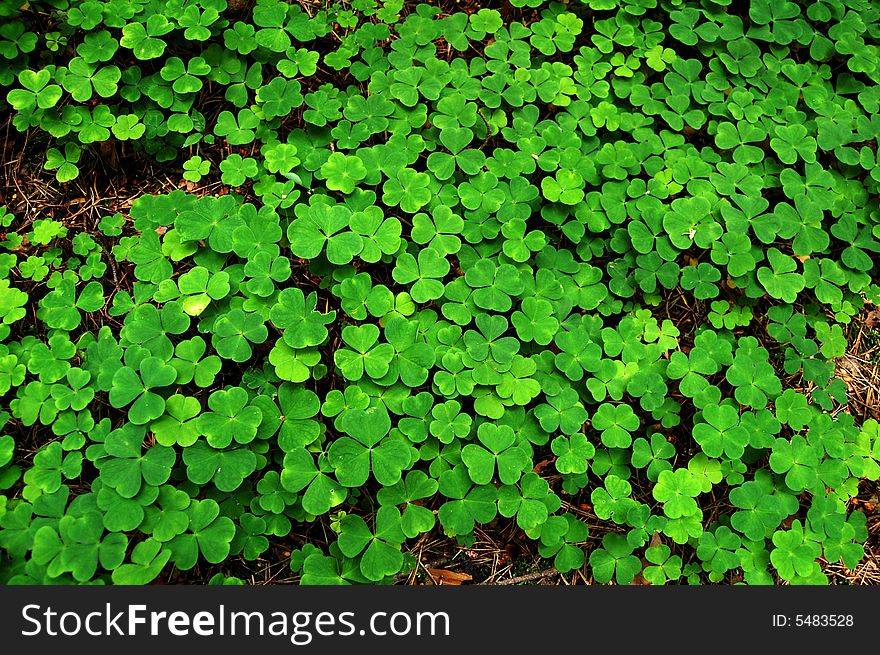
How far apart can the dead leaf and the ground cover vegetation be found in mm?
109

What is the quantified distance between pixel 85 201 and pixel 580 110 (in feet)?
9.10

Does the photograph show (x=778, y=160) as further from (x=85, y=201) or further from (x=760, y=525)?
(x=85, y=201)

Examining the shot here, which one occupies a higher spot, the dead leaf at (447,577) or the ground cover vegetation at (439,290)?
the ground cover vegetation at (439,290)

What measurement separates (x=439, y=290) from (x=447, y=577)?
52.0 inches

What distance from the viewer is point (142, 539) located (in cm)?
247

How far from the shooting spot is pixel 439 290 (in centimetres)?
280

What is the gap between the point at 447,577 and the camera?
107 inches

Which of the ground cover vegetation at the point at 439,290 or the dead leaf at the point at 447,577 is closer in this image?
the ground cover vegetation at the point at 439,290

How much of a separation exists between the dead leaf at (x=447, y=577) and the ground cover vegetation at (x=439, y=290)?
109 millimetres

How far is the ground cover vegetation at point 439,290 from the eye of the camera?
8.29 feet

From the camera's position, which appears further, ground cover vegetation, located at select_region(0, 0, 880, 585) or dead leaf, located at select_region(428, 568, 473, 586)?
dead leaf, located at select_region(428, 568, 473, 586)

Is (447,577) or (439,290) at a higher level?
(439,290)

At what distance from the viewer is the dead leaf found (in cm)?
271

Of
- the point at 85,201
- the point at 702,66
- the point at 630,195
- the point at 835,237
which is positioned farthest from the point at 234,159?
the point at 835,237
